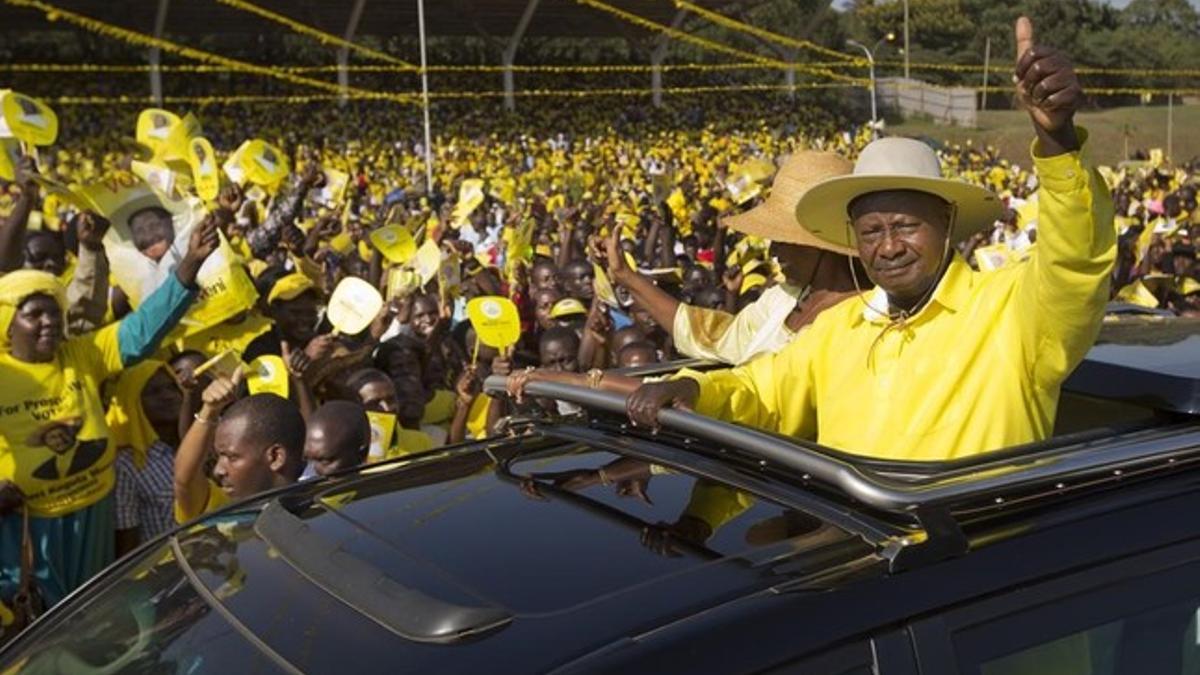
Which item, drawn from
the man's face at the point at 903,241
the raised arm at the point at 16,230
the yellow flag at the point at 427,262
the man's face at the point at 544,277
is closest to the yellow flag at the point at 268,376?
the raised arm at the point at 16,230

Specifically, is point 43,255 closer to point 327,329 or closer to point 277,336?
point 327,329

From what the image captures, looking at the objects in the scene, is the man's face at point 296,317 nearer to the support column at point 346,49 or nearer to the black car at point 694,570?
the black car at point 694,570

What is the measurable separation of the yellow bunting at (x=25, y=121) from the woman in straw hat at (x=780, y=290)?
10.5 feet

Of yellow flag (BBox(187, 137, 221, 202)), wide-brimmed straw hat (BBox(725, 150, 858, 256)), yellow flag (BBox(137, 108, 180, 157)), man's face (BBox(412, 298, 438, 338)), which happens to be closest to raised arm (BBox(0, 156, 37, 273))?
man's face (BBox(412, 298, 438, 338))

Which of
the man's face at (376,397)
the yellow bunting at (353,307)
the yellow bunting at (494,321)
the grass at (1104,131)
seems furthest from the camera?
the grass at (1104,131)

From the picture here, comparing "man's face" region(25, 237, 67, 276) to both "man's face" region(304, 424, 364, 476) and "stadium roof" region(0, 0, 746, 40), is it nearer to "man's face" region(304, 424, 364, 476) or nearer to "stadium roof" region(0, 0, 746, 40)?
"man's face" region(304, 424, 364, 476)

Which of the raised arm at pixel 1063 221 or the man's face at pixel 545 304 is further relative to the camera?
the man's face at pixel 545 304

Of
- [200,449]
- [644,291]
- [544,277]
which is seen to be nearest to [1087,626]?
[200,449]

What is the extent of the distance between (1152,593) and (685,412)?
A: 0.74 metres

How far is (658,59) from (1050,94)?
33.3 m

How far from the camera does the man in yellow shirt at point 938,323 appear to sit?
2115 millimetres

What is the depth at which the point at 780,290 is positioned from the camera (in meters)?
4.25

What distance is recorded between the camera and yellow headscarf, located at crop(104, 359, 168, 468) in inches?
181

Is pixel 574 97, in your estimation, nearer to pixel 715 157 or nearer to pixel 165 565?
pixel 715 157
